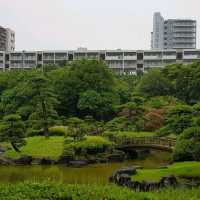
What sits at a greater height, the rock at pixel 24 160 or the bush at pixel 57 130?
the bush at pixel 57 130

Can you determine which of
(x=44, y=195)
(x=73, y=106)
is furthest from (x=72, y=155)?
(x=44, y=195)

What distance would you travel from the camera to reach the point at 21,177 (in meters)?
31.7

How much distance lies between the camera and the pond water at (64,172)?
30.5 m

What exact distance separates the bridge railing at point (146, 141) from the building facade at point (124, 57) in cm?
5666

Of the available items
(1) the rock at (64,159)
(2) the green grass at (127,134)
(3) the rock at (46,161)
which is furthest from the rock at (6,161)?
(2) the green grass at (127,134)

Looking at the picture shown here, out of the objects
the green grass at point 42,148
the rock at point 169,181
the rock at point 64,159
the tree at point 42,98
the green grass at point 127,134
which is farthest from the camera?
the green grass at point 127,134

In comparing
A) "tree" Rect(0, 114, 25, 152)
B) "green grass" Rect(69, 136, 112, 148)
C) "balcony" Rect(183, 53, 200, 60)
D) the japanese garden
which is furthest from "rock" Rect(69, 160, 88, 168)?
"balcony" Rect(183, 53, 200, 60)

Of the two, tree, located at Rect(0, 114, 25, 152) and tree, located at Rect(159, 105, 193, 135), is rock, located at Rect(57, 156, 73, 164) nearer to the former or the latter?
Result: tree, located at Rect(0, 114, 25, 152)

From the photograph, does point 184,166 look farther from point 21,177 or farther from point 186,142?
point 21,177

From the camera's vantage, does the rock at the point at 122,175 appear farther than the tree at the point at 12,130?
No

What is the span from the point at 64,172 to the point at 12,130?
7.11 m

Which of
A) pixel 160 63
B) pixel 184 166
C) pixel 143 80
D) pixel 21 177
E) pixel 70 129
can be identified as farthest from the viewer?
pixel 160 63

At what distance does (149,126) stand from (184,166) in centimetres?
2116

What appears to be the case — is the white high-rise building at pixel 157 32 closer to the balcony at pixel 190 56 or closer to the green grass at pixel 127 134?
the balcony at pixel 190 56
